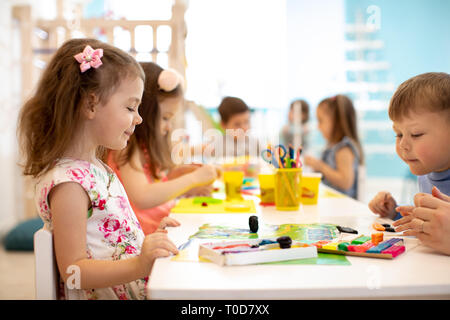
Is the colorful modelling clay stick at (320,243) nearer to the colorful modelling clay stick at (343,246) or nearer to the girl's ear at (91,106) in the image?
the colorful modelling clay stick at (343,246)

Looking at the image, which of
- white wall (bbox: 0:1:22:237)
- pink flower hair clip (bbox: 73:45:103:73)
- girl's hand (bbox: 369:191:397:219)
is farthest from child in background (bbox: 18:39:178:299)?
white wall (bbox: 0:1:22:237)

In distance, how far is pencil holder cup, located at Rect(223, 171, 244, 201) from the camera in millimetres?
1329

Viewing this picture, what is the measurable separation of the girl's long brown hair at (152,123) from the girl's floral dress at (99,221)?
504mm

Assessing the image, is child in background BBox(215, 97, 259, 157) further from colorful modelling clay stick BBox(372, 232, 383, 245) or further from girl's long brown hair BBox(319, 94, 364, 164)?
colorful modelling clay stick BBox(372, 232, 383, 245)

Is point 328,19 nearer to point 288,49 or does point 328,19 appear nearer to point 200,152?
point 288,49

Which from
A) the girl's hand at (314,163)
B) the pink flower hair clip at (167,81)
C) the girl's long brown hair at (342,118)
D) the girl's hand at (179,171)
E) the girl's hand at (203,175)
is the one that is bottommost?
the girl's hand at (314,163)

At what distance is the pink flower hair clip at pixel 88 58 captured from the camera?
836mm

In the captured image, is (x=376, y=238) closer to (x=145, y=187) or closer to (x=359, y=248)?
(x=359, y=248)

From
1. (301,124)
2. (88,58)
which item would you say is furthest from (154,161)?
(301,124)

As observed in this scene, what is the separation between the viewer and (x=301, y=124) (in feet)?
12.4

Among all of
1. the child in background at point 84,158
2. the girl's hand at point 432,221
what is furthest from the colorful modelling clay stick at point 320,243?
the child in background at point 84,158

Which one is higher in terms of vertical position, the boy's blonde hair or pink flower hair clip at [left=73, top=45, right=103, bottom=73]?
pink flower hair clip at [left=73, top=45, right=103, bottom=73]

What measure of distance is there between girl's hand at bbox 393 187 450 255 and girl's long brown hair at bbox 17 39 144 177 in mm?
626

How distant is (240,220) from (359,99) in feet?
13.1
